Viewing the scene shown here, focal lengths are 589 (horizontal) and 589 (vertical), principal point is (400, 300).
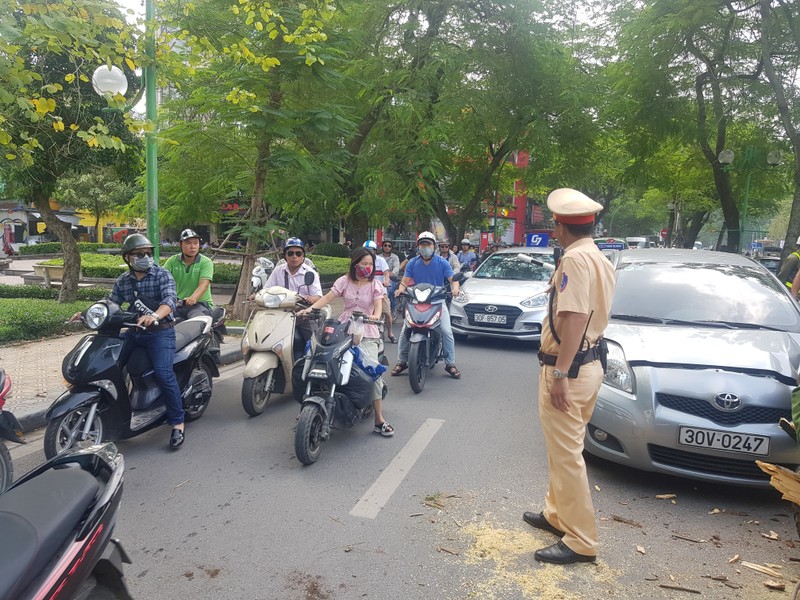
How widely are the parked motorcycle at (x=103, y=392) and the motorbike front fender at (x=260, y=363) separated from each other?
0.61 m

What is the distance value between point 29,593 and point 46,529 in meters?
0.18

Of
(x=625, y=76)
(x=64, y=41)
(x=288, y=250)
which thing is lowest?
(x=288, y=250)

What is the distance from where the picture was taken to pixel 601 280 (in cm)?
299

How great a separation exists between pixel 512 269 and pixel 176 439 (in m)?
7.25

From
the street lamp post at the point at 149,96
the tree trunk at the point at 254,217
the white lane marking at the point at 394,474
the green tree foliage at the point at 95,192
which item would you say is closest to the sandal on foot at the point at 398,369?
the white lane marking at the point at 394,474

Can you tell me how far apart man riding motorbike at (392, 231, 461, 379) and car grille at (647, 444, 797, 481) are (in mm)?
3559

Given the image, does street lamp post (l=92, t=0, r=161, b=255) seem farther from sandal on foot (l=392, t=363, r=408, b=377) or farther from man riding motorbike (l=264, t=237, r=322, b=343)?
sandal on foot (l=392, t=363, r=408, b=377)

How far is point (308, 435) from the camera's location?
168 inches

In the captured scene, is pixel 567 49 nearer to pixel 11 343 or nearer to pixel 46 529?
pixel 11 343

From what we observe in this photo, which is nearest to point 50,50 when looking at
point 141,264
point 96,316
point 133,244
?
point 133,244

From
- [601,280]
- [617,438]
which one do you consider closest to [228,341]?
[617,438]

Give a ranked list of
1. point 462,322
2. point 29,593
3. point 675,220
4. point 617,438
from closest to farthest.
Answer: point 29,593
point 617,438
point 462,322
point 675,220

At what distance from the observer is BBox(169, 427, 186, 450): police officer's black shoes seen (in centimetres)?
473

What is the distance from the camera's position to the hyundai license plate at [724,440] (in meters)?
3.58
